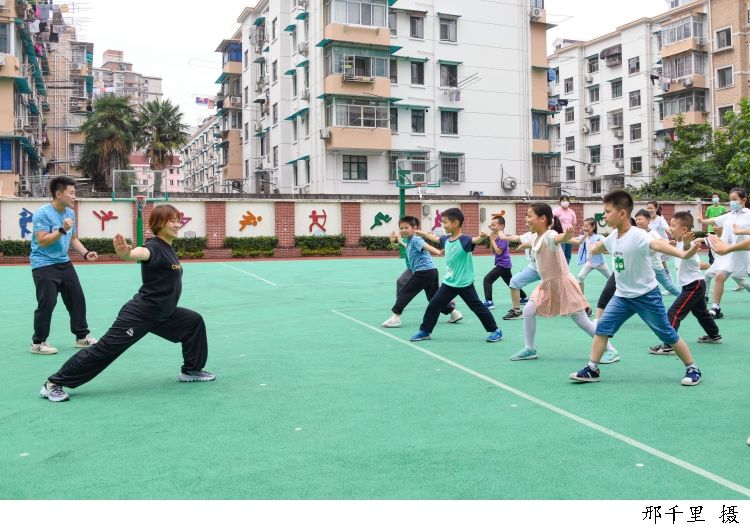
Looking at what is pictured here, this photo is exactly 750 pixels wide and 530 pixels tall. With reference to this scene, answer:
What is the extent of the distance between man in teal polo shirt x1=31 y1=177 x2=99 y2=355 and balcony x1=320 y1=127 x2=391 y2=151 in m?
29.6

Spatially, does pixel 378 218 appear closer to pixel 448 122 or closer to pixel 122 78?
pixel 448 122

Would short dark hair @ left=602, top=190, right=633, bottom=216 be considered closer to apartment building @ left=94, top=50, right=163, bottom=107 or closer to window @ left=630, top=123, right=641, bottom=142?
window @ left=630, top=123, right=641, bottom=142

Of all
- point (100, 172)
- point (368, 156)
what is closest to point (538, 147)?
point (368, 156)

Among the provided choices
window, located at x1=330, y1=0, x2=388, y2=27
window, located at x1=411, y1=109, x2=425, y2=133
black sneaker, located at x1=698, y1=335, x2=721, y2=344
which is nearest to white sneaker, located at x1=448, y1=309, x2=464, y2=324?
black sneaker, located at x1=698, y1=335, x2=721, y2=344

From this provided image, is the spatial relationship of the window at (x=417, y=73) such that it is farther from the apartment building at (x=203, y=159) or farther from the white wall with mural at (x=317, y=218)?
the apartment building at (x=203, y=159)

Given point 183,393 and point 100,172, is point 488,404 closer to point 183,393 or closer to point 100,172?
point 183,393

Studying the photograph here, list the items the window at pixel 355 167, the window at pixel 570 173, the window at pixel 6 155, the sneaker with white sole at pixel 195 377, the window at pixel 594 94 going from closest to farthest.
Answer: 1. the sneaker with white sole at pixel 195 377
2. the window at pixel 6 155
3. the window at pixel 355 167
4. the window at pixel 594 94
5. the window at pixel 570 173


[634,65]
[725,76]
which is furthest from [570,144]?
[725,76]

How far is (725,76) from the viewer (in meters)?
46.0

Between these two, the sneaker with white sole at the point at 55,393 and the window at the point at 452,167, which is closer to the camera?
the sneaker with white sole at the point at 55,393

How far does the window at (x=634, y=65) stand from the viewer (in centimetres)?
5206

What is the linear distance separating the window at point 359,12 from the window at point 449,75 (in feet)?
14.9

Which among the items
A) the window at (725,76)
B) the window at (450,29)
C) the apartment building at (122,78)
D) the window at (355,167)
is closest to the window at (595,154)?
the window at (725,76)

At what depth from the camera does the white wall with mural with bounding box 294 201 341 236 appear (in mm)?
33250
